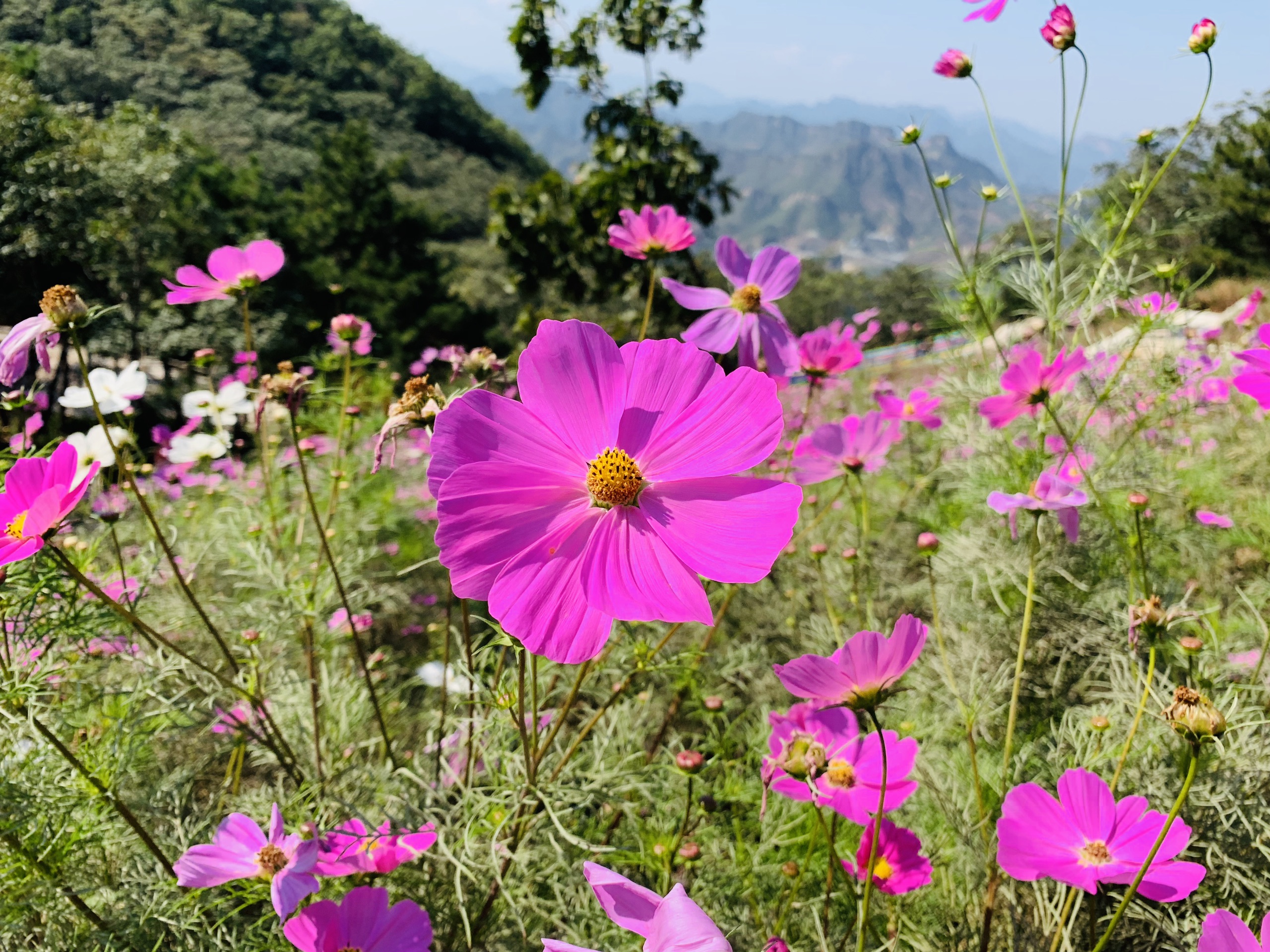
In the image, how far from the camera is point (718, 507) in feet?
1.33

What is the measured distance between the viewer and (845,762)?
740 mm

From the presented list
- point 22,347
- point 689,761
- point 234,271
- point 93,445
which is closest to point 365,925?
point 689,761

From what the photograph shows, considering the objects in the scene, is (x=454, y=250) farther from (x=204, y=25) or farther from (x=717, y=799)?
(x=717, y=799)

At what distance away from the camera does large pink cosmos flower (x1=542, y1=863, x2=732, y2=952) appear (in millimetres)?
337

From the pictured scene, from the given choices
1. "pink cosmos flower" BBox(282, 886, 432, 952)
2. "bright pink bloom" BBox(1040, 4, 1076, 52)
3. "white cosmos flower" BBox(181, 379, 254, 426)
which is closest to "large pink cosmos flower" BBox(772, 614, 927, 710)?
"pink cosmos flower" BBox(282, 886, 432, 952)

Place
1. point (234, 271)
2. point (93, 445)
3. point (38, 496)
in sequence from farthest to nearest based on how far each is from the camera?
1. point (93, 445)
2. point (234, 271)
3. point (38, 496)

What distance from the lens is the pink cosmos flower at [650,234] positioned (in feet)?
2.78

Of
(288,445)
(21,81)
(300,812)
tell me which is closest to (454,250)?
(21,81)

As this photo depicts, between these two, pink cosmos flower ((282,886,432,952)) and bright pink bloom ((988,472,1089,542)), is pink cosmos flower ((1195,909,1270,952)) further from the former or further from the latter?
pink cosmos flower ((282,886,432,952))

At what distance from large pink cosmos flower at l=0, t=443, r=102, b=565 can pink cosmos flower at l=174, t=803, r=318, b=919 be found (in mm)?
279

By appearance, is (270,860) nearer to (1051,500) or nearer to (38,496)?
(38,496)

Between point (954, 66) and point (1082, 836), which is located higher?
point (954, 66)

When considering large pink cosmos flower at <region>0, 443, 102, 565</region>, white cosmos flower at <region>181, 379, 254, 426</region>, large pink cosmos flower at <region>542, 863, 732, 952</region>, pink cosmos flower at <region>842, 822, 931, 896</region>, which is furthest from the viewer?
white cosmos flower at <region>181, 379, 254, 426</region>

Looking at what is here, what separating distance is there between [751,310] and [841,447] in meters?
0.33
